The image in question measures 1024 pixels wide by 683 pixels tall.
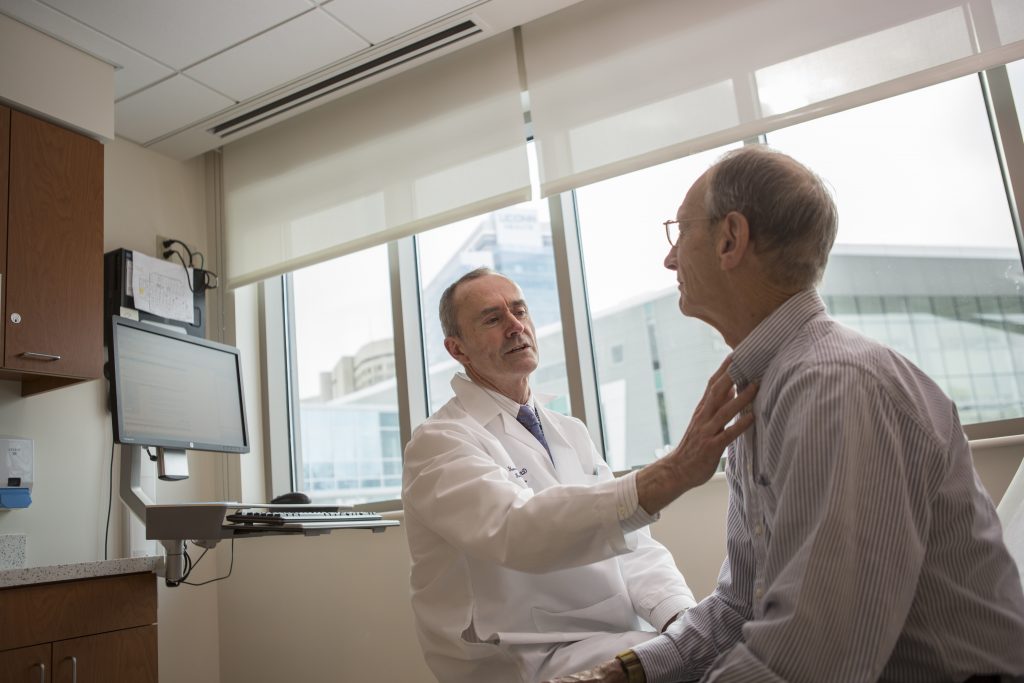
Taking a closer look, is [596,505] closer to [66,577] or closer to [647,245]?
[66,577]

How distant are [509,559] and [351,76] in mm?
2385

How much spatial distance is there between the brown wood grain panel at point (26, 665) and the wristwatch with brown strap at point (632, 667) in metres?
1.59

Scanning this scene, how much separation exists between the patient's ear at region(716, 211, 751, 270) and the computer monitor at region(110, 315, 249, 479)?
1.86 m

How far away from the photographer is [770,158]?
114 centimetres

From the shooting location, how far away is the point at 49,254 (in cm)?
266

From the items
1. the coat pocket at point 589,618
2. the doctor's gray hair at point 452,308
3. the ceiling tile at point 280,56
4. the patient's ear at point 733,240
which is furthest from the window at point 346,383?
the patient's ear at point 733,240

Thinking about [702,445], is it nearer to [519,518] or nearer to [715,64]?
[519,518]

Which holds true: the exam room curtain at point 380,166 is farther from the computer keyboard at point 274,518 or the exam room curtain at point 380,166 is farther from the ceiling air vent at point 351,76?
the computer keyboard at point 274,518

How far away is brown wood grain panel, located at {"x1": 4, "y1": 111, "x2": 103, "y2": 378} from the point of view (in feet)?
8.38

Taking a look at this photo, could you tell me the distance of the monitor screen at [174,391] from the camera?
2.38 meters

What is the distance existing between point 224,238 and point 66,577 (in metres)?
2.02

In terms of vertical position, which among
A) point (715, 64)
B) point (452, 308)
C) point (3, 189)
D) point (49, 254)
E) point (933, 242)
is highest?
point (715, 64)

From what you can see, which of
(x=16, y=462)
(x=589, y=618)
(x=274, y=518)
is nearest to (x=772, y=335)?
(x=589, y=618)

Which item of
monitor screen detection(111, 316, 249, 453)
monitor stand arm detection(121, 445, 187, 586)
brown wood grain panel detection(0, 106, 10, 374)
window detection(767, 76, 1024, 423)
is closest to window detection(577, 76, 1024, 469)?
window detection(767, 76, 1024, 423)
